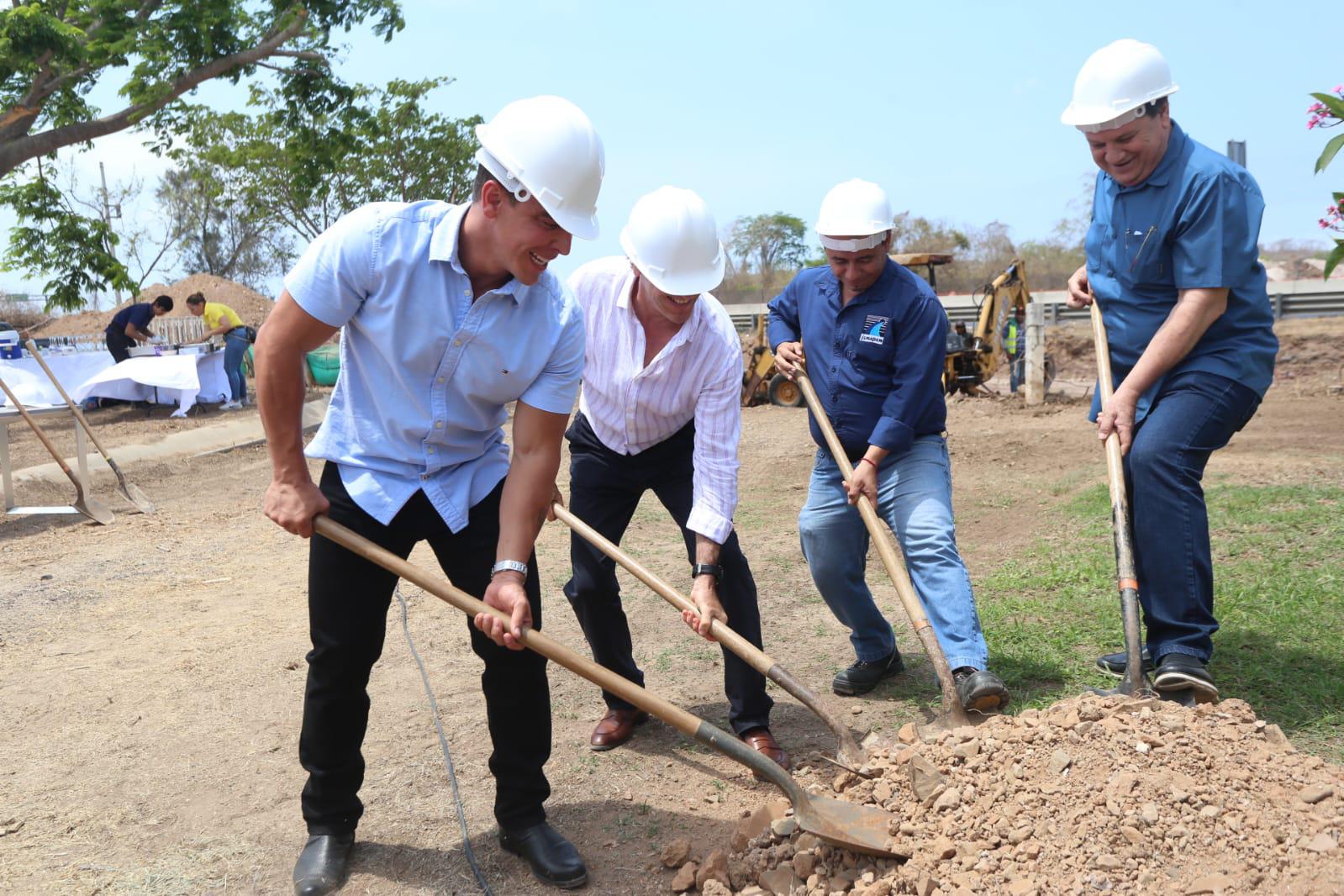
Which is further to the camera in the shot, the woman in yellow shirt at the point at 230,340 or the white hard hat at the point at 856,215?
the woman in yellow shirt at the point at 230,340

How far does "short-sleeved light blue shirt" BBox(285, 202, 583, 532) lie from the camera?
8.63 ft

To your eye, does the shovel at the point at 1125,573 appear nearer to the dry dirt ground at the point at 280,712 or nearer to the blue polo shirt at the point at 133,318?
the dry dirt ground at the point at 280,712

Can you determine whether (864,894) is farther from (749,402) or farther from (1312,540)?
(749,402)

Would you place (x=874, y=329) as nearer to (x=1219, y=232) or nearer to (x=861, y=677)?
(x=1219, y=232)

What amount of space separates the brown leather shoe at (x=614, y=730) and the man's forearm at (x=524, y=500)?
1.20m

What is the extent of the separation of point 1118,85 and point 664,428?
70.2 inches

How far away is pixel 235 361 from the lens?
1529 centimetres

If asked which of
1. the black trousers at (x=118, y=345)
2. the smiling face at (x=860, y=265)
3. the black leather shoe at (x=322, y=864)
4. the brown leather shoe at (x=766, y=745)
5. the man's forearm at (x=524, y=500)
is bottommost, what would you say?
the brown leather shoe at (x=766, y=745)

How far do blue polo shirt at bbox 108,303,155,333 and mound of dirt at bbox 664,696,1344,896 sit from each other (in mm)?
14589

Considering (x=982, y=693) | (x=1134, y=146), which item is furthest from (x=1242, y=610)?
(x=1134, y=146)

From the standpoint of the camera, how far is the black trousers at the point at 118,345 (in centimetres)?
1502

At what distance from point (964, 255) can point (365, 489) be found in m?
40.2

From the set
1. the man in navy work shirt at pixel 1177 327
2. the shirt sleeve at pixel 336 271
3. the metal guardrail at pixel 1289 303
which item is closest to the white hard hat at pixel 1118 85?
the man in navy work shirt at pixel 1177 327

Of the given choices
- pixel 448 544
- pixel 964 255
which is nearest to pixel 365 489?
pixel 448 544
